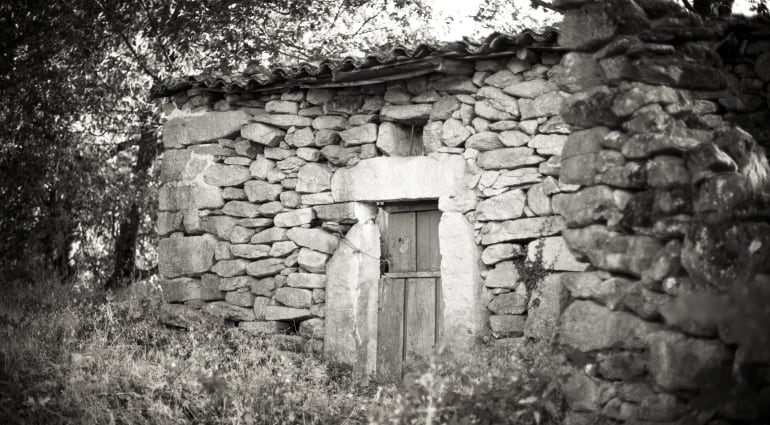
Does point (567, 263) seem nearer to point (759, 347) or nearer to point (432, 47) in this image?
point (432, 47)

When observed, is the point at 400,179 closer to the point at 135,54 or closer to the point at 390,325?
the point at 390,325

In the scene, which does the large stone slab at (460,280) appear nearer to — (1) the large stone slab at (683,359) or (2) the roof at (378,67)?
(2) the roof at (378,67)

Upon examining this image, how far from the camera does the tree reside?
926 cm

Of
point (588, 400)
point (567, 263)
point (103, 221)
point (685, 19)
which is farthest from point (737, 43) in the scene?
point (103, 221)

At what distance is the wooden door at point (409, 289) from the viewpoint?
6.27m

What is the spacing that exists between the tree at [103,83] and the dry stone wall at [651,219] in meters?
5.64

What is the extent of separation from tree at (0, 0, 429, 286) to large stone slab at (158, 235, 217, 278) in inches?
104

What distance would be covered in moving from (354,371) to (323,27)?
5.36m

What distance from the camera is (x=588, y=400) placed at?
3680 mm

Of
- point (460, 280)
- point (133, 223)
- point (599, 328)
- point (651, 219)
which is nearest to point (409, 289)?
point (460, 280)

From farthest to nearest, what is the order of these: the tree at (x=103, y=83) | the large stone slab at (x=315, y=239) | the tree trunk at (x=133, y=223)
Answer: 1. the tree trunk at (x=133, y=223)
2. the tree at (x=103, y=83)
3. the large stone slab at (x=315, y=239)

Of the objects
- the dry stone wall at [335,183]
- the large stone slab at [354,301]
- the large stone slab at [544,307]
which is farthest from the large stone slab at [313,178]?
the large stone slab at [544,307]

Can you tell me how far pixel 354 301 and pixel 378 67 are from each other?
1.88 m

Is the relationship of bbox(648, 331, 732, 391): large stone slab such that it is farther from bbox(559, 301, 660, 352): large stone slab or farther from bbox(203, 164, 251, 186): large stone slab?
bbox(203, 164, 251, 186): large stone slab
